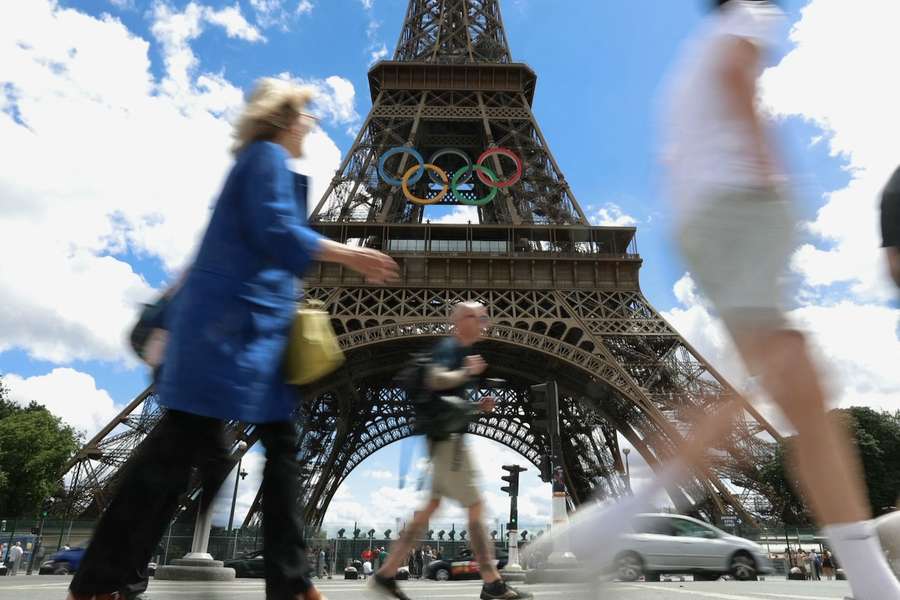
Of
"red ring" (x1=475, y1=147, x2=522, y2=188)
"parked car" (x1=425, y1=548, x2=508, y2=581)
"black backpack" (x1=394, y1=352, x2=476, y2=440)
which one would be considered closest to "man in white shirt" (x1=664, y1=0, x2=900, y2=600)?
"black backpack" (x1=394, y1=352, x2=476, y2=440)

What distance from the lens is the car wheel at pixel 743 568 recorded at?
931cm

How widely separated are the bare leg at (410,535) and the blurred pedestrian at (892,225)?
2448mm

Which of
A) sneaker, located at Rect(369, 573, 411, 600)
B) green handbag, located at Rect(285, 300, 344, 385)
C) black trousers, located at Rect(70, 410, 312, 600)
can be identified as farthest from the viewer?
sneaker, located at Rect(369, 573, 411, 600)

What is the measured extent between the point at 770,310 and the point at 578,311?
21172mm

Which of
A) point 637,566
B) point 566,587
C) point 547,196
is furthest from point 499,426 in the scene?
point 566,587

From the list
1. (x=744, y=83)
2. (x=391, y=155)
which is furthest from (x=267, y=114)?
(x=391, y=155)

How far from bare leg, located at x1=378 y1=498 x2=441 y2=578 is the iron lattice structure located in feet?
38.3

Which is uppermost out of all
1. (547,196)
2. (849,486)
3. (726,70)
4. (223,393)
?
(547,196)

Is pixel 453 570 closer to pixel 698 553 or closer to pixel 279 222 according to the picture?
pixel 698 553

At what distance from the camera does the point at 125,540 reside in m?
1.74

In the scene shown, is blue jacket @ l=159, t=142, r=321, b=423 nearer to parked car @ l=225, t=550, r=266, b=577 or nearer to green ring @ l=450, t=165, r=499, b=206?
parked car @ l=225, t=550, r=266, b=577

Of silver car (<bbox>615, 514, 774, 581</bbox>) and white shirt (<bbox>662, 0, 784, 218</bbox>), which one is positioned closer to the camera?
white shirt (<bbox>662, 0, 784, 218</bbox>)

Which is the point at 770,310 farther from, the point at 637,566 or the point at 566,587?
the point at 637,566

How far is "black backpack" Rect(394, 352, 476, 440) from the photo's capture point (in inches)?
133
